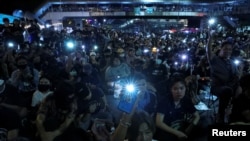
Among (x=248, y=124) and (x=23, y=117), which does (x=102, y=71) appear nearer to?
(x=23, y=117)

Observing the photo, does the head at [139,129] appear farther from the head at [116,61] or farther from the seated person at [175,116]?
the head at [116,61]

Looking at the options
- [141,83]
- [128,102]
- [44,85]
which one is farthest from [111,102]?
[128,102]

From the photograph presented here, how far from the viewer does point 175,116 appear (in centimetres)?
509

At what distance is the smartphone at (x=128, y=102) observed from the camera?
4371 mm

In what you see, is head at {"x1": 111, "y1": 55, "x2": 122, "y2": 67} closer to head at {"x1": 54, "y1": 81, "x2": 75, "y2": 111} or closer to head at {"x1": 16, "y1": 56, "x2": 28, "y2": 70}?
head at {"x1": 16, "y1": 56, "x2": 28, "y2": 70}

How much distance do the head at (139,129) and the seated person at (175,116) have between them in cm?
55

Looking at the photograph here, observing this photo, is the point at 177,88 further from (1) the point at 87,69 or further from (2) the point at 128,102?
(1) the point at 87,69

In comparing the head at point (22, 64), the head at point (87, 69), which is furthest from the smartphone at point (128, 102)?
the head at point (22, 64)

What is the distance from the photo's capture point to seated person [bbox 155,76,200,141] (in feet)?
16.4

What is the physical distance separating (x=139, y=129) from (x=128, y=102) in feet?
1.15

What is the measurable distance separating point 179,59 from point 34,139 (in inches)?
316

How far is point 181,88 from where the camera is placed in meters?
5.09

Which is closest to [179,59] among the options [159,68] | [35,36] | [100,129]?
[159,68]

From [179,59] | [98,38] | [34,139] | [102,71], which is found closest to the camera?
[34,139]
